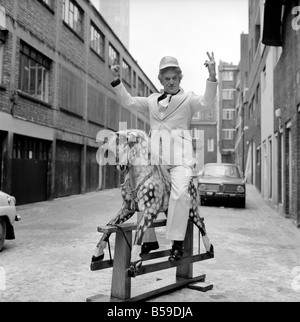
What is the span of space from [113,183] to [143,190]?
23891 millimetres

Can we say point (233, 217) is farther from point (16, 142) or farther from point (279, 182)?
point (16, 142)

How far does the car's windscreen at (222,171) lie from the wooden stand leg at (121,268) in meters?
12.5

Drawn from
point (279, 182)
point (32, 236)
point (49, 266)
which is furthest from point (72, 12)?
point (49, 266)

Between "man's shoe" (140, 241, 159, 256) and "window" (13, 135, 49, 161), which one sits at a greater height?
"window" (13, 135, 49, 161)

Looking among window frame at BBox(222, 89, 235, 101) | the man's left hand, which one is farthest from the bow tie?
window frame at BBox(222, 89, 235, 101)

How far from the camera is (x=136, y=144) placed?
407cm

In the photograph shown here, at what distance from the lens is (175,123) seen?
171 inches

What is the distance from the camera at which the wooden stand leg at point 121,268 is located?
393 centimetres

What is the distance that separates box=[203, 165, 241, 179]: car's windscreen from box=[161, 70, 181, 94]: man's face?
12.0 metres

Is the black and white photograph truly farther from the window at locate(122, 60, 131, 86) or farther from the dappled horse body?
the window at locate(122, 60, 131, 86)

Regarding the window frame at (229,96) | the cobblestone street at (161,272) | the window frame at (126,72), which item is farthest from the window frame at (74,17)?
the window frame at (229,96)

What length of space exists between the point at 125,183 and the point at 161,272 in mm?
1979

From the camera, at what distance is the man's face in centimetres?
430

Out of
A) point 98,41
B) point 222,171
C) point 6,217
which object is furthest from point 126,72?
point 6,217
